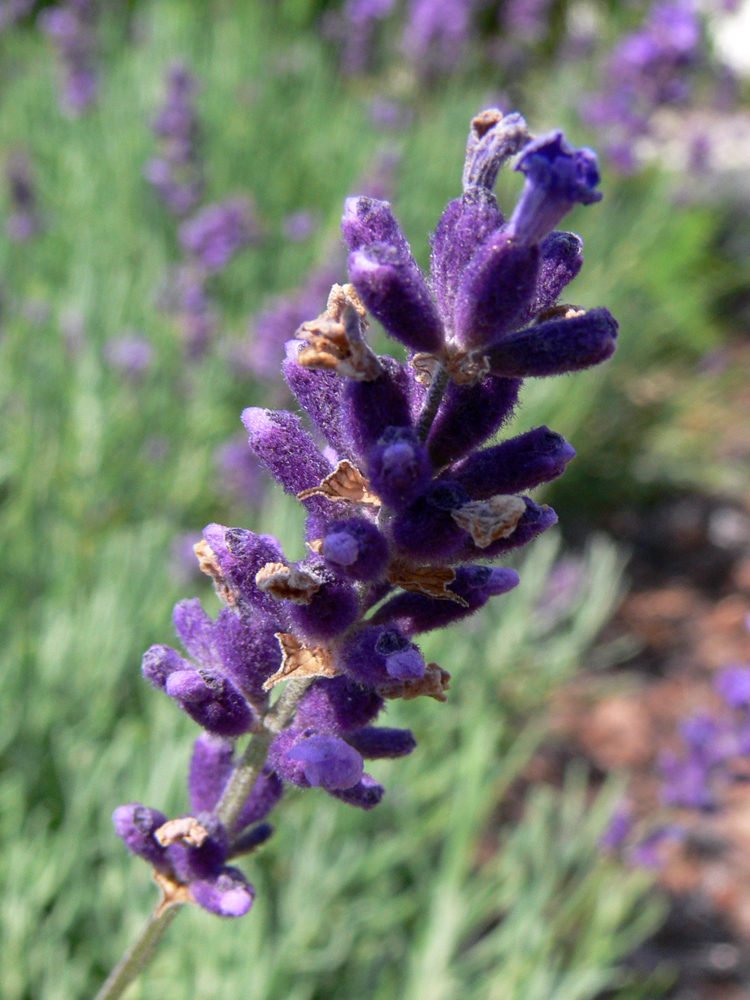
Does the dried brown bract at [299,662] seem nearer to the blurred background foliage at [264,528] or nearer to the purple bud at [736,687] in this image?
the blurred background foliage at [264,528]

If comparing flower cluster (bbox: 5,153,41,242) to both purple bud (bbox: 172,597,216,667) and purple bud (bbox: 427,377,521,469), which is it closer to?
purple bud (bbox: 172,597,216,667)

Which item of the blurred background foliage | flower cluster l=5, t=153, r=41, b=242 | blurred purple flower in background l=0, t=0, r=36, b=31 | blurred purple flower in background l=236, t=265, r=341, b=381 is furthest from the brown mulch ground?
blurred purple flower in background l=0, t=0, r=36, b=31

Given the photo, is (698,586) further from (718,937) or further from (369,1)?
(369,1)

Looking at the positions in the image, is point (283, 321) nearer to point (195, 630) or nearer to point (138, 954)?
point (195, 630)

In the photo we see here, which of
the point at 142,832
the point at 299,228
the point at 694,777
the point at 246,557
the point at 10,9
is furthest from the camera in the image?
the point at 10,9

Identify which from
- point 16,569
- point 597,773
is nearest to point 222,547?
point 16,569

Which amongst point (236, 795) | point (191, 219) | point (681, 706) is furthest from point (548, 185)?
point (191, 219)
